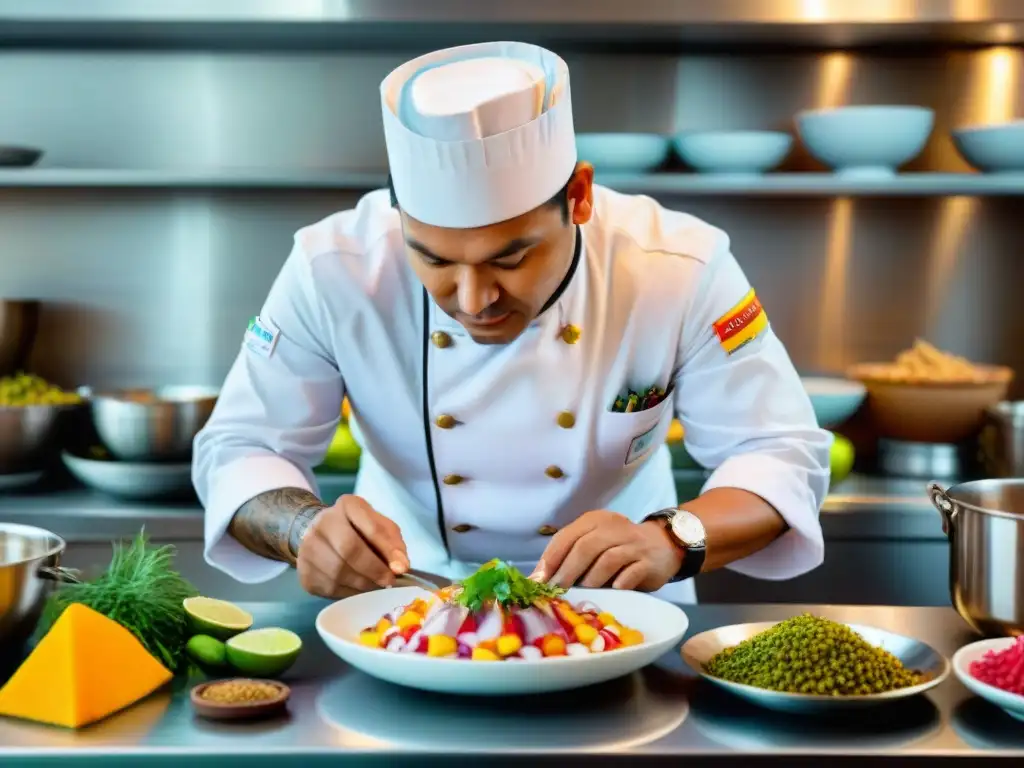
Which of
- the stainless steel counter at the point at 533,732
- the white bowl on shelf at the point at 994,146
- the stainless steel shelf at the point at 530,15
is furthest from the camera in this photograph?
the white bowl on shelf at the point at 994,146

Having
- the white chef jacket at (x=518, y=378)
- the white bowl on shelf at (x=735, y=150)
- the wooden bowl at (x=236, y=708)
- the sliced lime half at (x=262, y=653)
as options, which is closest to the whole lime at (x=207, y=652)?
the sliced lime half at (x=262, y=653)

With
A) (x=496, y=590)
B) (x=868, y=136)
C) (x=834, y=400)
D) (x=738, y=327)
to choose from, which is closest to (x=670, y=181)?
(x=868, y=136)

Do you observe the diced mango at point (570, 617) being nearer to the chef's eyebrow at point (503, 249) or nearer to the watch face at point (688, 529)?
the watch face at point (688, 529)

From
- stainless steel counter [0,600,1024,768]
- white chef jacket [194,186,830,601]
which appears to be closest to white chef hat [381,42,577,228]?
white chef jacket [194,186,830,601]

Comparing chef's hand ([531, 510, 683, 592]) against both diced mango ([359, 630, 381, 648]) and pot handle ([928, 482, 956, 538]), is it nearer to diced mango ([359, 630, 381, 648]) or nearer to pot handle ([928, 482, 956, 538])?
diced mango ([359, 630, 381, 648])

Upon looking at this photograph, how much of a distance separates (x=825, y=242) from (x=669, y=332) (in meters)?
1.76

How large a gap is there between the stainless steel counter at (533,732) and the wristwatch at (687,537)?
11.1 inches

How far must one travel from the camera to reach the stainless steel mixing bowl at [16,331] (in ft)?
11.4

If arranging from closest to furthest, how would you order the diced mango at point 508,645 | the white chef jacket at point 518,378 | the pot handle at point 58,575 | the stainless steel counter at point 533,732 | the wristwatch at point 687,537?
the stainless steel counter at point 533,732 < the diced mango at point 508,645 < the pot handle at point 58,575 < the wristwatch at point 687,537 < the white chef jacket at point 518,378

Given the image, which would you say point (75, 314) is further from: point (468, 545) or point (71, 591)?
point (71, 591)

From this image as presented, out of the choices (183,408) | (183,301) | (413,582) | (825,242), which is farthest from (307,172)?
(413,582)

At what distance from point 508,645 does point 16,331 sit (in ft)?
8.50

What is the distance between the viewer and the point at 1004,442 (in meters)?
3.14

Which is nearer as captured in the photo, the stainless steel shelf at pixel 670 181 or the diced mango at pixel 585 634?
the diced mango at pixel 585 634
